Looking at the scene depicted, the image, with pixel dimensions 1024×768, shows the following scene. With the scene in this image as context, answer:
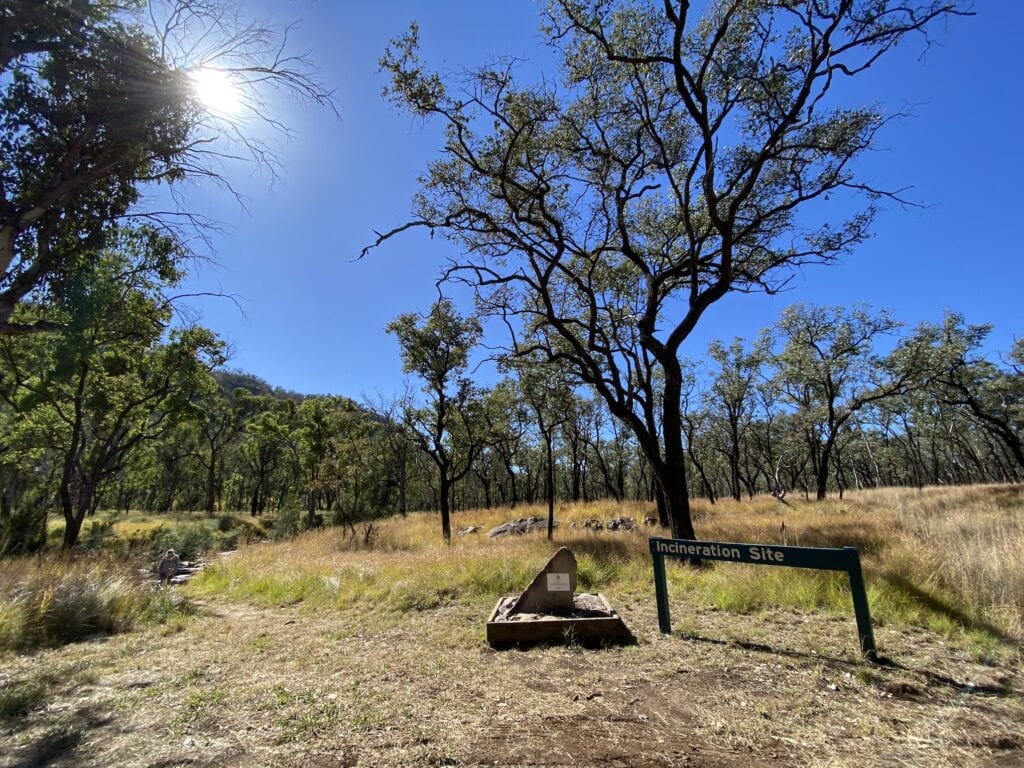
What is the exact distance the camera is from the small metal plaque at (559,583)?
5.39 meters

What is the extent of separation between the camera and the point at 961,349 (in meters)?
22.2

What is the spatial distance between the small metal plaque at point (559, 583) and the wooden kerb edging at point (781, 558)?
1035mm

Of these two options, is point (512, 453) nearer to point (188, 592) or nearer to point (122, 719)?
point (188, 592)

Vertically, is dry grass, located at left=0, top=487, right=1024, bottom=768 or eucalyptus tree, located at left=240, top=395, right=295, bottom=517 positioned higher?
eucalyptus tree, located at left=240, top=395, right=295, bottom=517

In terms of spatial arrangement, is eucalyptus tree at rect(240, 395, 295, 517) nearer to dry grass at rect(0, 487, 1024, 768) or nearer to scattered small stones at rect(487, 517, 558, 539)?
scattered small stones at rect(487, 517, 558, 539)

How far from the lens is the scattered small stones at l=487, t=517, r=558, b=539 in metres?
17.7

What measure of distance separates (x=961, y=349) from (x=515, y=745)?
96.8 feet

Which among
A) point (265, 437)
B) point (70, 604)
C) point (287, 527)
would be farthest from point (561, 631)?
point (265, 437)

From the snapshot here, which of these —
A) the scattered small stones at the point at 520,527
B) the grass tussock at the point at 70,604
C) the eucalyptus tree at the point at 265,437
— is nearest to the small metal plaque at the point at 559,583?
the grass tussock at the point at 70,604

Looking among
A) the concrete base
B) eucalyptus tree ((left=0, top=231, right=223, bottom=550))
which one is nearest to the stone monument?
the concrete base

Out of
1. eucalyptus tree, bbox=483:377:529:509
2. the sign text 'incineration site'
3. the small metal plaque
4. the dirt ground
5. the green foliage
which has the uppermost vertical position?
eucalyptus tree, bbox=483:377:529:509

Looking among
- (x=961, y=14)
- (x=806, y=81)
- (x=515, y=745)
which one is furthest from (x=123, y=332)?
(x=961, y=14)

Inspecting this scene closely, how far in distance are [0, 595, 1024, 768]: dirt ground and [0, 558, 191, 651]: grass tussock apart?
1.74ft

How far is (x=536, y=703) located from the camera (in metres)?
3.35
